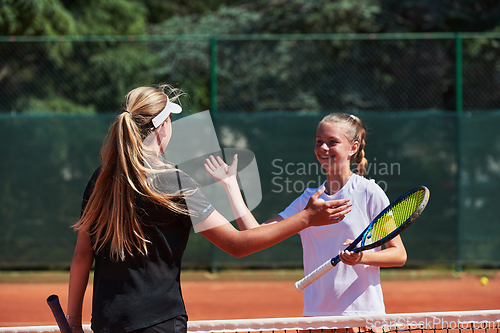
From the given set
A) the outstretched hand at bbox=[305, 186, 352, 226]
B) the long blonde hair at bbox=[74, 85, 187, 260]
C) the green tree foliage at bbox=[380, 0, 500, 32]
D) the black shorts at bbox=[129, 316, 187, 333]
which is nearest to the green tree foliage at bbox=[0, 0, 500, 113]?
the green tree foliage at bbox=[380, 0, 500, 32]

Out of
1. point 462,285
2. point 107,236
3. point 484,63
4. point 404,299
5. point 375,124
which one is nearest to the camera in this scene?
point 107,236

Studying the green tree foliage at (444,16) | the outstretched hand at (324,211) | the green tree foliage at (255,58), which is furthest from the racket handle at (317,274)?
the green tree foliage at (444,16)

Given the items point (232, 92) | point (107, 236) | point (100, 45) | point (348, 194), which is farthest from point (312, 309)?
point (100, 45)

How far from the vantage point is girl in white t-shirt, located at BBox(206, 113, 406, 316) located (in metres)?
2.07

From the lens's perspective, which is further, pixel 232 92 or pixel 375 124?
pixel 232 92

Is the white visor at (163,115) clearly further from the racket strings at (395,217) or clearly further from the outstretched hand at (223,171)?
the racket strings at (395,217)

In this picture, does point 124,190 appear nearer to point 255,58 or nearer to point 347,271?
point 347,271

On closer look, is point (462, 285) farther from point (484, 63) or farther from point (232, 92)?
point (232, 92)

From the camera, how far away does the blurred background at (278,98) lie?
616 cm

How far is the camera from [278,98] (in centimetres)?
914

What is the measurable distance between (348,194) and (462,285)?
4.43 metres

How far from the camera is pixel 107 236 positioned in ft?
5.00

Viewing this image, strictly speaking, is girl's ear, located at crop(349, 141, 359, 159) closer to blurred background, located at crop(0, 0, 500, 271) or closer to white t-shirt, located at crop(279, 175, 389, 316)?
white t-shirt, located at crop(279, 175, 389, 316)

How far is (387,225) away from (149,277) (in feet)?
3.47
